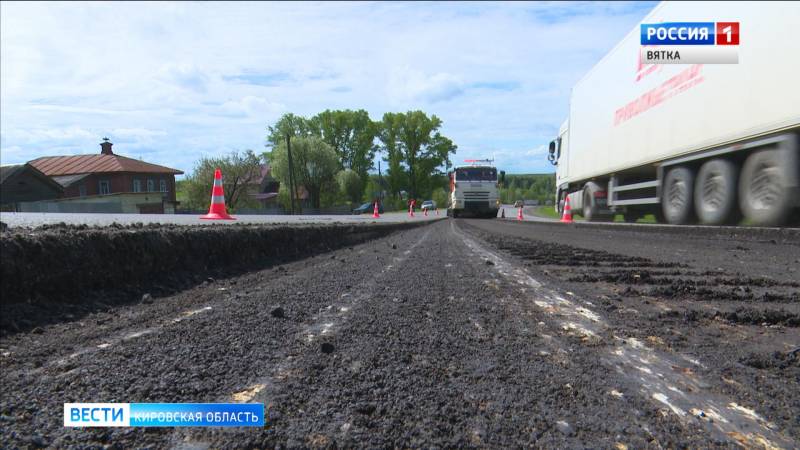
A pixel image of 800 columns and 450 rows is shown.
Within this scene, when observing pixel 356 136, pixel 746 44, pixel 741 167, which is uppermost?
pixel 356 136

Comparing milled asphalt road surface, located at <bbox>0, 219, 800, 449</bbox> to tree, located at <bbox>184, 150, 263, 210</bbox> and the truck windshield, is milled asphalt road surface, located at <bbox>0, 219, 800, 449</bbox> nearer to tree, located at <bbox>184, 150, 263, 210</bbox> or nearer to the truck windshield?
Result: the truck windshield

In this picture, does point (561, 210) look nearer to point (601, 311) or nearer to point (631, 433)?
point (601, 311)

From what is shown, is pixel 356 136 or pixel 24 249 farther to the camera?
pixel 356 136

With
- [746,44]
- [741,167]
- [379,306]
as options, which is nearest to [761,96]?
[746,44]

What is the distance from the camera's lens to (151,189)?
91.1ft

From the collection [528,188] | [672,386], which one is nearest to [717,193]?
[672,386]

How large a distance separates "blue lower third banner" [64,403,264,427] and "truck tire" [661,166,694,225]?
32.3ft


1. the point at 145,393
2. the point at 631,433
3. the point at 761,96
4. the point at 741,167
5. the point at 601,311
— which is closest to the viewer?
the point at 631,433

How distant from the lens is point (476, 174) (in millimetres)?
27859

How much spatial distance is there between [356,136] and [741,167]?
220ft

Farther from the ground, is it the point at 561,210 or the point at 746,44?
the point at 746,44

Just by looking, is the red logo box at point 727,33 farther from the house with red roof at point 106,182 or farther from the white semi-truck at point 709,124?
the house with red roof at point 106,182

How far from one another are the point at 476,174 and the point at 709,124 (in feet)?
66.3

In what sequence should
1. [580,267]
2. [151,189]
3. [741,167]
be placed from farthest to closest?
1. [151,189]
2. [741,167]
3. [580,267]
